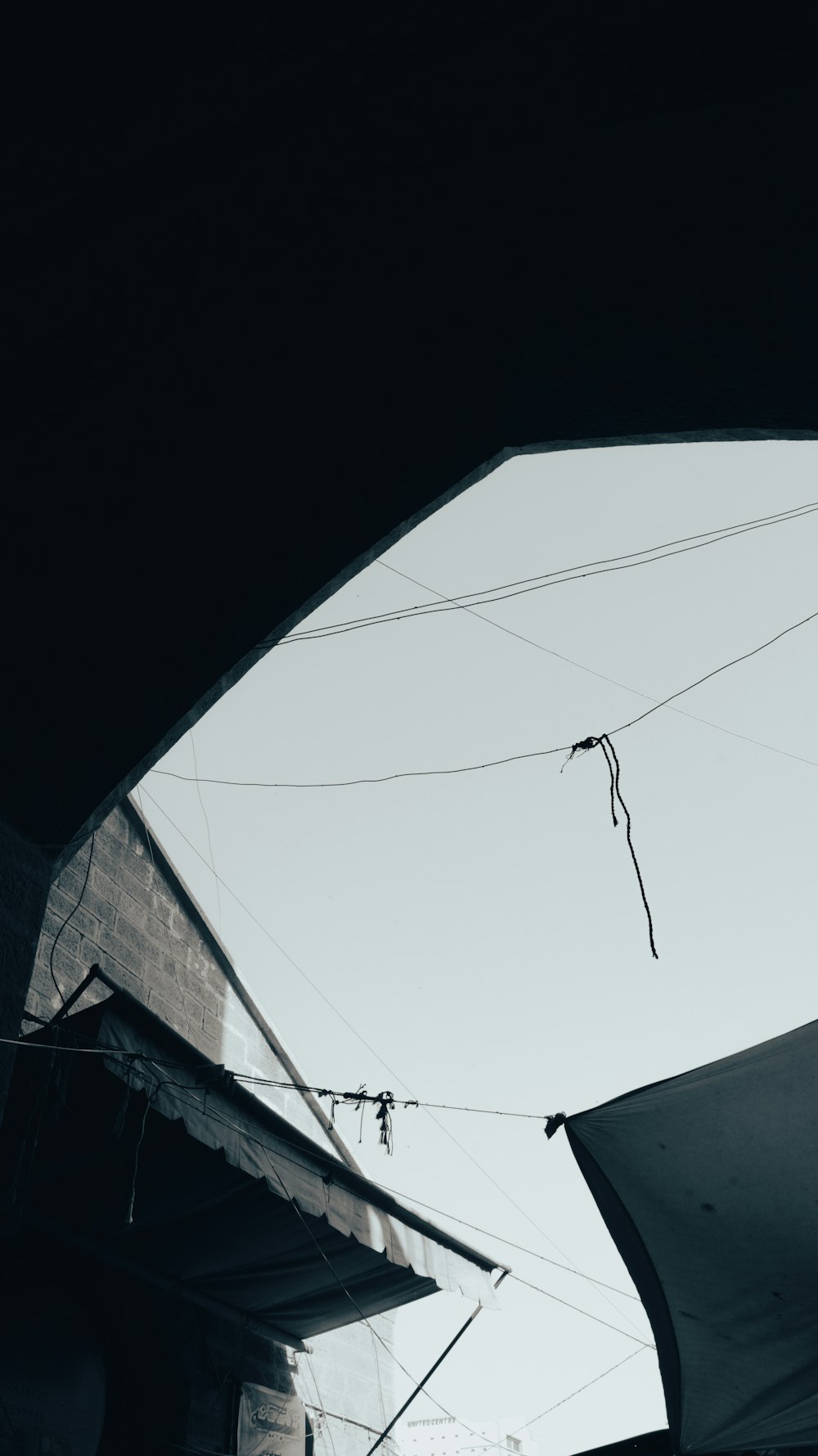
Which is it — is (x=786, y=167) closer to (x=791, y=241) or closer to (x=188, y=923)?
(x=791, y=241)

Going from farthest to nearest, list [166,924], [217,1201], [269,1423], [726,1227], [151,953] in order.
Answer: [166,924], [151,953], [269,1423], [217,1201], [726,1227]

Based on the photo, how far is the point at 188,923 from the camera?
8531 millimetres

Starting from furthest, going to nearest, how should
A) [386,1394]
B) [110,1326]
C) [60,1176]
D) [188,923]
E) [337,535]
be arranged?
[386,1394] < [188,923] < [110,1326] < [60,1176] < [337,535]

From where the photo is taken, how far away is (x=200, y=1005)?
8328 millimetres


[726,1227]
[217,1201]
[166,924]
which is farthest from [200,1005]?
[726,1227]

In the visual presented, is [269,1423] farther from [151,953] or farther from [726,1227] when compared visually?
[726,1227]

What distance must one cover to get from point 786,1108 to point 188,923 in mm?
5393

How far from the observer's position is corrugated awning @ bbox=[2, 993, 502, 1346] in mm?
5074

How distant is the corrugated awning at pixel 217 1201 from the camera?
5.07 metres

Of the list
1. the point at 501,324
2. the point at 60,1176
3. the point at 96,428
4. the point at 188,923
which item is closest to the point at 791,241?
the point at 501,324

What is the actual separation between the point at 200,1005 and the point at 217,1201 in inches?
96.4

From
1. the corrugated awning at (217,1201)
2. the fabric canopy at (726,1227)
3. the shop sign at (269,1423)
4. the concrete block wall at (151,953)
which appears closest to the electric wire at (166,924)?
the concrete block wall at (151,953)

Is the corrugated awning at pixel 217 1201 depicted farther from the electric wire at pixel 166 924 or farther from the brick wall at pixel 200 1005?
the electric wire at pixel 166 924

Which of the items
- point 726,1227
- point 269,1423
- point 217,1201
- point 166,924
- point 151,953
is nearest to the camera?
point 726,1227
